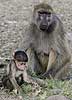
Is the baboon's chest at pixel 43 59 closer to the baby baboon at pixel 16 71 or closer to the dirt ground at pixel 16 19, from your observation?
the dirt ground at pixel 16 19

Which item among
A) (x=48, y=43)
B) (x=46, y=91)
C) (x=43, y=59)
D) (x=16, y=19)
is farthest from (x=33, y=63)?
(x=16, y=19)

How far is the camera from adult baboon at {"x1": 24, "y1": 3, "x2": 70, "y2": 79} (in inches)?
319

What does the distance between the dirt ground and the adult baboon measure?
0.43m

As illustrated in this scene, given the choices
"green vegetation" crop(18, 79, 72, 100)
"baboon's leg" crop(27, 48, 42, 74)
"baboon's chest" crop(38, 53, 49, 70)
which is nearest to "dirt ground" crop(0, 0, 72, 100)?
"baboon's leg" crop(27, 48, 42, 74)

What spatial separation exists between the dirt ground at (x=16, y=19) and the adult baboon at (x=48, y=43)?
0.43 metres

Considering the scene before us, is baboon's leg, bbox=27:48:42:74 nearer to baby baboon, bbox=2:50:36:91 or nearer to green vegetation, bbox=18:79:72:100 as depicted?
green vegetation, bbox=18:79:72:100

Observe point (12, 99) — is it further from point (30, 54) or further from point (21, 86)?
point (30, 54)

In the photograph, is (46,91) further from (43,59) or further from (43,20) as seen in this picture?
(43,20)

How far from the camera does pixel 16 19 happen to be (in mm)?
13359

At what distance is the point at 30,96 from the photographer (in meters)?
6.92

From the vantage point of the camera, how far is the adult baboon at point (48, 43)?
26.6 ft

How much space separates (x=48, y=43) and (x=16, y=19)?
5.24m

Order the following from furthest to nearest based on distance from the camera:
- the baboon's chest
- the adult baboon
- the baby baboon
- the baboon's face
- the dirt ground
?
the dirt ground
the baboon's chest
the adult baboon
the baboon's face
the baby baboon

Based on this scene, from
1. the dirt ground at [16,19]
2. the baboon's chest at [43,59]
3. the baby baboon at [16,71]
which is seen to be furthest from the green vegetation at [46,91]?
the dirt ground at [16,19]
